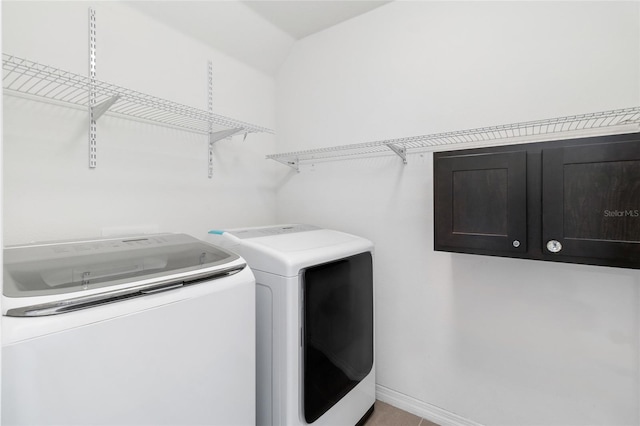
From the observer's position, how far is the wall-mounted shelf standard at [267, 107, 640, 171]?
1.38 meters

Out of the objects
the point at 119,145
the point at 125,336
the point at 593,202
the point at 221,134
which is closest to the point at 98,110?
the point at 119,145

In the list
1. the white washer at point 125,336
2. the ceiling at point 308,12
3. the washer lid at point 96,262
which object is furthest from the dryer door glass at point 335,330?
the ceiling at point 308,12

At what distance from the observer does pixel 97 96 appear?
153 cm

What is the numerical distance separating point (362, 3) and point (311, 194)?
1327 mm

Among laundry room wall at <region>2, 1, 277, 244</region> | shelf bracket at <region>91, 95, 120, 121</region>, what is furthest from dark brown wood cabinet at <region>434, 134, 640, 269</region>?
shelf bracket at <region>91, 95, 120, 121</region>

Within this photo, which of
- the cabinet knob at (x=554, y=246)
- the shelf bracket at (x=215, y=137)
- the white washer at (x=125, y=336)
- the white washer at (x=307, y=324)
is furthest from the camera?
the shelf bracket at (x=215, y=137)

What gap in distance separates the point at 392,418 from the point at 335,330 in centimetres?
85

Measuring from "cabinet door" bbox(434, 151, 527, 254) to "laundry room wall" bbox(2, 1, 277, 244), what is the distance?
4.61ft

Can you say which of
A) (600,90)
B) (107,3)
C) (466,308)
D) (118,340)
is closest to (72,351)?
(118,340)

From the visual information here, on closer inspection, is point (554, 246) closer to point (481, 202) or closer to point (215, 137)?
point (481, 202)

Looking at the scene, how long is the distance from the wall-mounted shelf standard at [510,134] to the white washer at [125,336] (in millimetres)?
1202

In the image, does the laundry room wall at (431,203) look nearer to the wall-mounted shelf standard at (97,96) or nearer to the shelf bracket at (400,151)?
the shelf bracket at (400,151)

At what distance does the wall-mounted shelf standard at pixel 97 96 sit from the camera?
126cm

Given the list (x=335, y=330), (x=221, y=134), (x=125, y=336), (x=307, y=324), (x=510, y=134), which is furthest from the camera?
(x=221, y=134)
